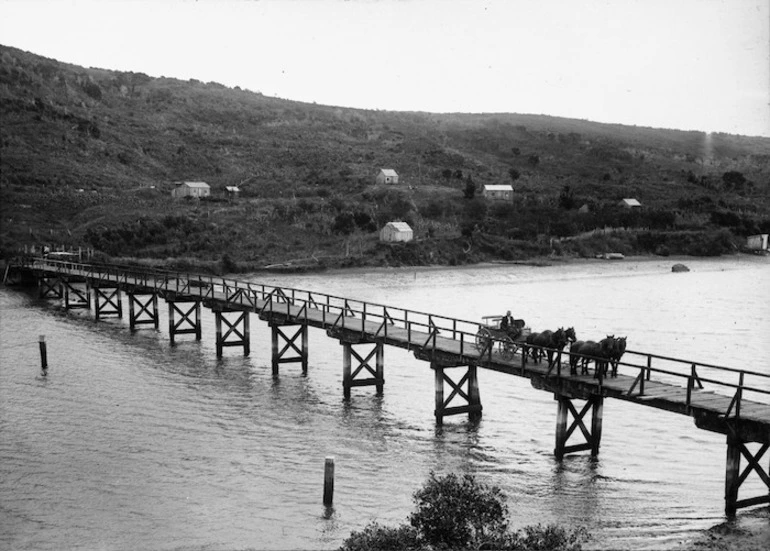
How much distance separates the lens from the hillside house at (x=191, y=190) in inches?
4163

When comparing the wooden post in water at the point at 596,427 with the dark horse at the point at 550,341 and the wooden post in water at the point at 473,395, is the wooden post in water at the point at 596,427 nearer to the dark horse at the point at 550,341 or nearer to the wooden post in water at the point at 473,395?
the dark horse at the point at 550,341

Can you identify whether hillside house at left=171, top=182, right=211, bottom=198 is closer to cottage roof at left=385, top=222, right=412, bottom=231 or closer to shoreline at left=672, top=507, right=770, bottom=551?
cottage roof at left=385, top=222, right=412, bottom=231

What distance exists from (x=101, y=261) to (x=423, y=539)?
2594 inches

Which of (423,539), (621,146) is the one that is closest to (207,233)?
(423,539)

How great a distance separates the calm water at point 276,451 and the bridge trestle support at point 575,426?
37 cm

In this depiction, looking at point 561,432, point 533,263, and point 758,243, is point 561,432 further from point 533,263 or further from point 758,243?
point 758,243

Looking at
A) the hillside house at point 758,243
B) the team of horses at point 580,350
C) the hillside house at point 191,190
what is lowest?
the team of horses at point 580,350

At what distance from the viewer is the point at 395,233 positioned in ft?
305

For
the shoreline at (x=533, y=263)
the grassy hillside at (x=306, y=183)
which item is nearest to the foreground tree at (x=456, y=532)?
the shoreline at (x=533, y=263)

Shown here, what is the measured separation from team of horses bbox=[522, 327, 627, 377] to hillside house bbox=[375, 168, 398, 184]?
93.3 meters

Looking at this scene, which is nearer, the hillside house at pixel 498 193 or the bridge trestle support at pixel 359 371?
the bridge trestle support at pixel 359 371

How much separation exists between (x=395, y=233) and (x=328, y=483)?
2829 inches

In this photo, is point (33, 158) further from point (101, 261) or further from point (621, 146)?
point (621, 146)

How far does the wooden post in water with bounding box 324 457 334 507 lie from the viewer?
71.6ft
